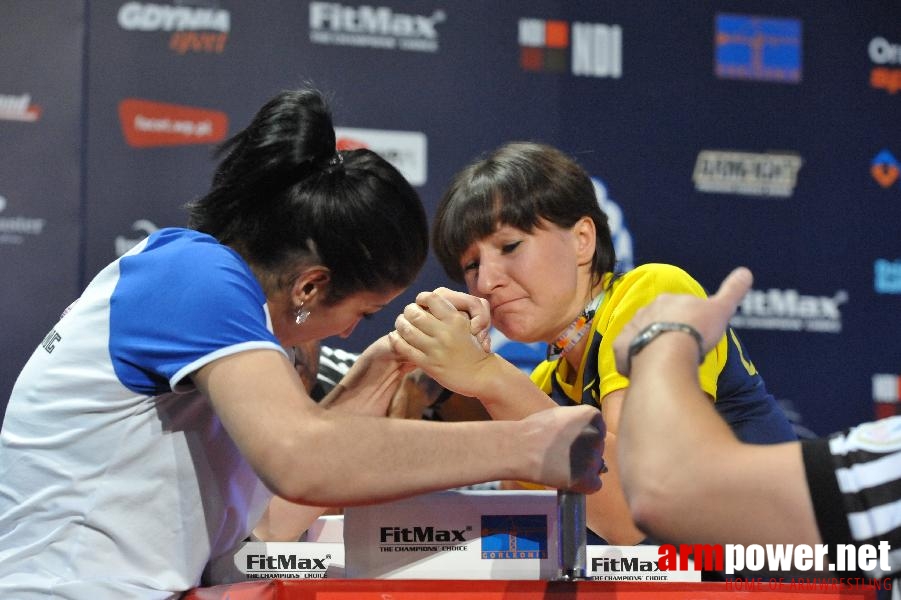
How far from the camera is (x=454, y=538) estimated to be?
1264 mm

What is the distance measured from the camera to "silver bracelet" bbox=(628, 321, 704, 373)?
969 millimetres

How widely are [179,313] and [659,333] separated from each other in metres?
0.57

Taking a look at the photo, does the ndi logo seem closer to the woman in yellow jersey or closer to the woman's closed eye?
the woman in yellow jersey

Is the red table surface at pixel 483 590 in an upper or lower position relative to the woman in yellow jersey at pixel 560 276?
lower

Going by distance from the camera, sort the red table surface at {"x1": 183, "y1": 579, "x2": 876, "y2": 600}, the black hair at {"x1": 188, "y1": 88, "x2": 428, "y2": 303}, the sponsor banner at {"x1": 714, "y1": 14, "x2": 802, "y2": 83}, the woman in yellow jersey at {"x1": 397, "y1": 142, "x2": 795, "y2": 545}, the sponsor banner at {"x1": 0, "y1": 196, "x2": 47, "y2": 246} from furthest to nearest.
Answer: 1. the sponsor banner at {"x1": 714, "y1": 14, "x2": 802, "y2": 83}
2. the sponsor banner at {"x1": 0, "y1": 196, "x2": 47, "y2": 246}
3. the woman in yellow jersey at {"x1": 397, "y1": 142, "x2": 795, "y2": 545}
4. the black hair at {"x1": 188, "y1": 88, "x2": 428, "y2": 303}
5. the red table surface at {"x1": 183, "y1": 579, "x2": 876, "y2": 600}

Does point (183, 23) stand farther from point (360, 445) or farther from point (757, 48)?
point (360, 445)

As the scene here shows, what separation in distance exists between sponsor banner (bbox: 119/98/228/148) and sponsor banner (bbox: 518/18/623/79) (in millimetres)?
1131

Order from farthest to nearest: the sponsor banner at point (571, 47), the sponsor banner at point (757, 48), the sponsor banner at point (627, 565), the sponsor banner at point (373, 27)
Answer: the sponsor banner at point (757, 48)
the sponsor banner at point (571, 47)
the sponsor banner at point (373, 27)
the sponsor banner at point (627, 565)

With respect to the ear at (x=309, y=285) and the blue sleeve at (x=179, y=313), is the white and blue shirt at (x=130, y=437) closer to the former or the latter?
the blue sleeve at (x=179, y=313)

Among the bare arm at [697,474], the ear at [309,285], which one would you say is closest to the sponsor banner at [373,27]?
the ear at [309,285]

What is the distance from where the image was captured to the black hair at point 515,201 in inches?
78.4

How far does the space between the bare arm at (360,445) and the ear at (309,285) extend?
0.93 feet

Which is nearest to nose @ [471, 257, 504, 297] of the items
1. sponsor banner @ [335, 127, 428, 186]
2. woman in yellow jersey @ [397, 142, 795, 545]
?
woman in yellow jersey @ [397, 142, 795, 545]

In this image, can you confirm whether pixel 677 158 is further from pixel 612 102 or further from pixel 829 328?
pixel 829 328
